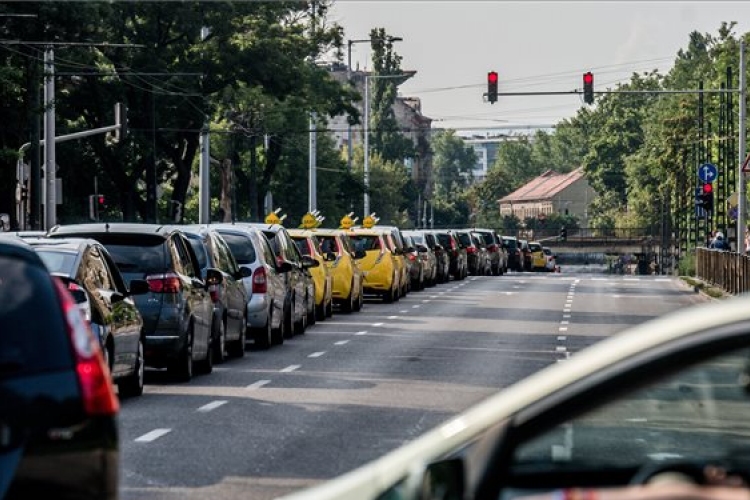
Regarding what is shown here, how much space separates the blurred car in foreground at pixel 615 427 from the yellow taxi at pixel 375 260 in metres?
42.2

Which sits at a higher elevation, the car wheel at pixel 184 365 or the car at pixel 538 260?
the car wheel at pixel 184 365

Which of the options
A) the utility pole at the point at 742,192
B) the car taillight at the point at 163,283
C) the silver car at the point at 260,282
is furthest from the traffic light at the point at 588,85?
the car taillight at the point at 163,283

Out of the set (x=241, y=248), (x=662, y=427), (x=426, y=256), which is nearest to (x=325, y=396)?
(x=241, y=248)

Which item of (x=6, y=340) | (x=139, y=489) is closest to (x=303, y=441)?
(x=139, y=489)

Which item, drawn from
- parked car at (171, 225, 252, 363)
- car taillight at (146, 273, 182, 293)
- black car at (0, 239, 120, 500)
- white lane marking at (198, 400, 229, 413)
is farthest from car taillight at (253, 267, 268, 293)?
black car at (0, 239, 120, 500)

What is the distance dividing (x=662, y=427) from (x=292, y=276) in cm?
2660

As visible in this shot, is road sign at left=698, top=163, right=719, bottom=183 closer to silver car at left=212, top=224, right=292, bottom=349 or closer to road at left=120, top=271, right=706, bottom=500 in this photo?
road at left=120, top=271, right=706, bottom=500

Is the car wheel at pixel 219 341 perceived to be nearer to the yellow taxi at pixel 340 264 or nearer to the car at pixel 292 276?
the car at pixel 292 276

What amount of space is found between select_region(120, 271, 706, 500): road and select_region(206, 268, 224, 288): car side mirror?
96 cm

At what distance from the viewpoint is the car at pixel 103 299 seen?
688 inches

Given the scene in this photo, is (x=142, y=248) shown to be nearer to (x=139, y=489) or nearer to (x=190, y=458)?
(x=190, y=458)

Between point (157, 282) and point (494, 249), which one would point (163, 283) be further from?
point (494, 249)

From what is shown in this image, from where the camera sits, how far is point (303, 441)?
50.8 feet

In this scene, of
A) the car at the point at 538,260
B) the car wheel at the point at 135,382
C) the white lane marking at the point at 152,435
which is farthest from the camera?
the car at the point at 538,260
